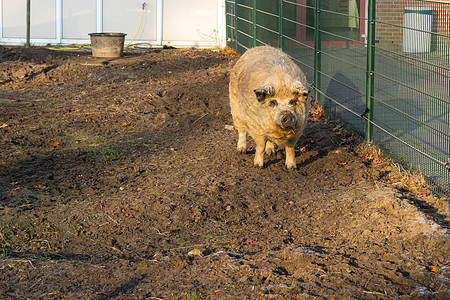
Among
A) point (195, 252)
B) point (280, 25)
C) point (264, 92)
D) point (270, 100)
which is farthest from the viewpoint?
point (280, 25)

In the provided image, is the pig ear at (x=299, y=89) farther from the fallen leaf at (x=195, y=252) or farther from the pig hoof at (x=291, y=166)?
the fallen leaf at (x=195, y=252)

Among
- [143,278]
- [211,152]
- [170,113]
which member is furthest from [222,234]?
[170,113]

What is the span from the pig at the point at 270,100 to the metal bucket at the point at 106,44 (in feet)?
26.6

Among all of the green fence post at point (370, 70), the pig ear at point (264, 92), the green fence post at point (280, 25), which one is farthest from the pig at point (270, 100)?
the green fence post at point (280, 25)

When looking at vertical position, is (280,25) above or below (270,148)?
above

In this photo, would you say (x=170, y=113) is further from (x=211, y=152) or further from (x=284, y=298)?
(x=284, y=298)

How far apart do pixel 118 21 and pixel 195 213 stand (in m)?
13.6

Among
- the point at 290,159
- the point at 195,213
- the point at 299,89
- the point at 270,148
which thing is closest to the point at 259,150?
the point at 290,159

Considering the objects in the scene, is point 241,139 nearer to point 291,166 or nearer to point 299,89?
point 291,166

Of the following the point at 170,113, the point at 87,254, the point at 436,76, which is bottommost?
the point at 87,254

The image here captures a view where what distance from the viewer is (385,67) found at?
7.34m

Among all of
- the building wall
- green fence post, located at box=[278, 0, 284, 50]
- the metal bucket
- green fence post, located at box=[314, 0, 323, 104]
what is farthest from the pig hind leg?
the metal bucket

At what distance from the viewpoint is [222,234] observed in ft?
18.0

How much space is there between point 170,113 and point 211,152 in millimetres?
2307
